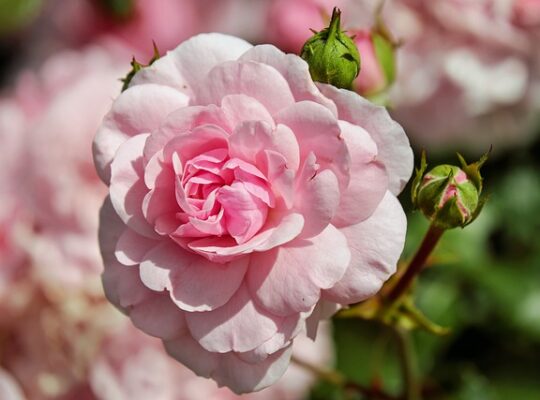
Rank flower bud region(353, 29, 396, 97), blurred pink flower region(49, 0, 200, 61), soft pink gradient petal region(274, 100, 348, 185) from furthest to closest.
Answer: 1. blurred pink flower region(49, 0, 200, 61)
2. flower bud region(353, 29, 396, 97)
3. soft pink gradient petal region(274, 100, 348, 185)

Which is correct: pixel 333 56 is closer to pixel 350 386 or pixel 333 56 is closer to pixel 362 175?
pixel 362 175

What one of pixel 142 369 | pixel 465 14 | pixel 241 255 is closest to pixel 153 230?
pixel 241 255

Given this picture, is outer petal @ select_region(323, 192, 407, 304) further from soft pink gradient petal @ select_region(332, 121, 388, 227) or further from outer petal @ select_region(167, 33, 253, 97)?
outer petal @ select_region(167, 33, 253, 97)

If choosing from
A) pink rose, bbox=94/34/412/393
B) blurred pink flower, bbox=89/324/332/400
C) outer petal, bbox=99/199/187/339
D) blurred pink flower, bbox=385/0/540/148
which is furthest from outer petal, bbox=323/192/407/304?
blurred pink flower, bbox=385/0/540/148

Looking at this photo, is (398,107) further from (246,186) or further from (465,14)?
(246,186)

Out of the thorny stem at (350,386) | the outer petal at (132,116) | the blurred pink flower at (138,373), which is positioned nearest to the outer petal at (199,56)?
the outer petal at (132,116)
